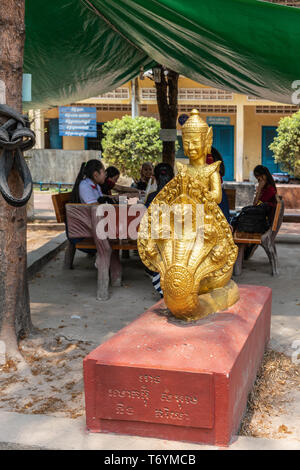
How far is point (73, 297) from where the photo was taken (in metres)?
6.37

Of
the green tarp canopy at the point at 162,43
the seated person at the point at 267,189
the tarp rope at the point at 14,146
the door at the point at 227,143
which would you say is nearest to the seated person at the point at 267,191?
the seated person at the point at 267,189

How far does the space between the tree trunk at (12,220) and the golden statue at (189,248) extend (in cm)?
122

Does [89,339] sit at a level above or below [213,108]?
below

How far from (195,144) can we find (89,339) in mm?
1995

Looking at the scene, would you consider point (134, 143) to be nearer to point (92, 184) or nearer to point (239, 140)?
point (239, 140)

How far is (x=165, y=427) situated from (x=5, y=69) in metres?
3.04

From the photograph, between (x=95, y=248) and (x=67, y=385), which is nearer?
(x=67, y=385)

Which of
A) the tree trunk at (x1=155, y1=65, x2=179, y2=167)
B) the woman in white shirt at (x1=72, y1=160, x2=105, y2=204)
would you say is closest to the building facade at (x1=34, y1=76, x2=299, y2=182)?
the tree trunk at (x1=155, y1=65, x2=179, y2=167)

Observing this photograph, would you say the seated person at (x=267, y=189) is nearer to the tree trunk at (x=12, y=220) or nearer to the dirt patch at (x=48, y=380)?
the dirt patch at (x=48, y=380)

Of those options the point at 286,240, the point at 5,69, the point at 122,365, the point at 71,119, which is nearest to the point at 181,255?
the point at 122,365

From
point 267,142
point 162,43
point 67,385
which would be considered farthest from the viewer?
point 267,142

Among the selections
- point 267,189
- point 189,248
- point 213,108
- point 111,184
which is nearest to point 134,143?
point 213,108

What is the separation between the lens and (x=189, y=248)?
12.2ft
